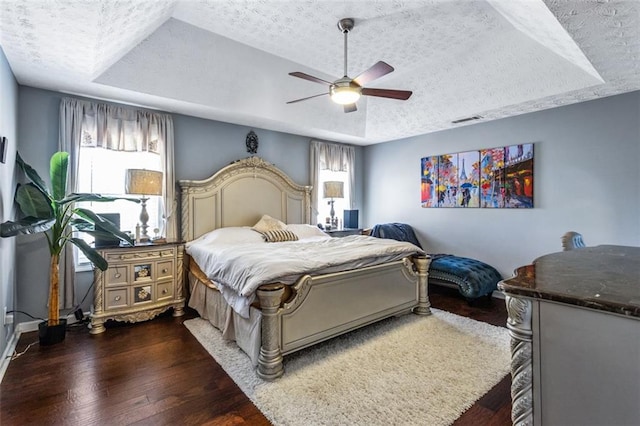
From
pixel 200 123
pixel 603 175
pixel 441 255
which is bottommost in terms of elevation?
pixel 441 255

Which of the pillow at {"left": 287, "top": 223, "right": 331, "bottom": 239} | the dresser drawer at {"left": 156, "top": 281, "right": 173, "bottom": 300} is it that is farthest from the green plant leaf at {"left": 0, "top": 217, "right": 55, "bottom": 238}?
the pillow at {"left": 287, "top": 223, "right": 331, "bottom": 239}

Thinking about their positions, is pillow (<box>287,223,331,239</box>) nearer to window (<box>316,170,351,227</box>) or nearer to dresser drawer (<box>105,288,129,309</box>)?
window (<box>316,170,351,227</box>)

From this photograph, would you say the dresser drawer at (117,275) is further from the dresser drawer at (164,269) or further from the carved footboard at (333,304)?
the carved footboard at (333,304)

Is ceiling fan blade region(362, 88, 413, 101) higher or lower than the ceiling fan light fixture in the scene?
higher

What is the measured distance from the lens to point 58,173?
303 cm

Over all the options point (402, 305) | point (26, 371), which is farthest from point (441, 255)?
point (26, 371)

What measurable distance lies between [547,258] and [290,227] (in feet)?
11.1

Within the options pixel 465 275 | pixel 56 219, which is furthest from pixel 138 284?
pixel 465 275

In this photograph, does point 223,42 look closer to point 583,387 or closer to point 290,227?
point 290,227

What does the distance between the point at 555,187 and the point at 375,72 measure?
3.21 meters

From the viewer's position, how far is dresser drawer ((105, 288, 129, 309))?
326cm

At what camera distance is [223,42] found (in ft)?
11.5

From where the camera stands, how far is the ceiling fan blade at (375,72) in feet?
8.38

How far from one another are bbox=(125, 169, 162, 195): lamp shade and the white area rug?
1646 millimetres
